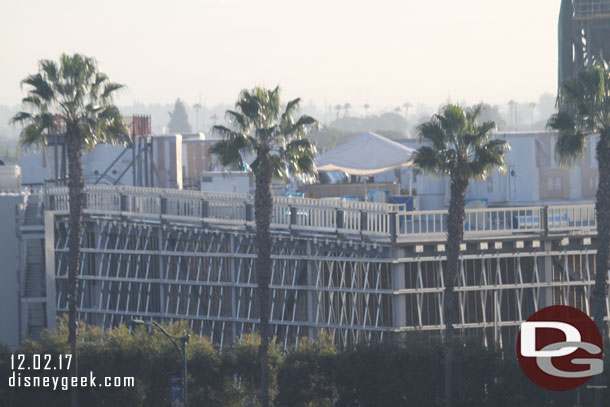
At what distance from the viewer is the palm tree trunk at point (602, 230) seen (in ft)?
99.0

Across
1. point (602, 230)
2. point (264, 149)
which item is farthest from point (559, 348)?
point (264, 149)

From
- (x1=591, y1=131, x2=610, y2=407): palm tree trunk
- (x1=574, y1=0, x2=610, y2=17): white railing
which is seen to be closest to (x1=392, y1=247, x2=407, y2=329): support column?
(x1=591, y1=131, x2=610, y2=407): palm tree trunk

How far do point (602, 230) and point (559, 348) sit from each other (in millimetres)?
4756

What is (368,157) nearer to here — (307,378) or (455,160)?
(307,378)

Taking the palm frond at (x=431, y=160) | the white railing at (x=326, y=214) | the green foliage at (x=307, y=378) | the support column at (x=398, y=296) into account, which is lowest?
the green foliage at (x=307, y=378)

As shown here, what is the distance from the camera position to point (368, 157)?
47.4 metres

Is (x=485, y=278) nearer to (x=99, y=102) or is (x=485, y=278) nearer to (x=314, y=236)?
(x=314, y=236)

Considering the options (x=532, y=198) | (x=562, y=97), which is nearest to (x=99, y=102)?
(x=562, y=97)

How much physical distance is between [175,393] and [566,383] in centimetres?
1249

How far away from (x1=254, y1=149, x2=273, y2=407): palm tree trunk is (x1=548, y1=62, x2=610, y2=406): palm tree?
338 inches

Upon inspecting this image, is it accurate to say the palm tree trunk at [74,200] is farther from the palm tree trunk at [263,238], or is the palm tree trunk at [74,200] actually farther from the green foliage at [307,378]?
the green foliage at [307,378]

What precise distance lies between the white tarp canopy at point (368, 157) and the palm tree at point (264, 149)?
1324 centimetres

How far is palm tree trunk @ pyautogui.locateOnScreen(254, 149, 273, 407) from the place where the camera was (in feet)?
107

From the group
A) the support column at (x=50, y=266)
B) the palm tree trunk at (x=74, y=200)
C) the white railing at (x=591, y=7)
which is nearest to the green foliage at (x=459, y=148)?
the palm tree trunk at (x=74, y=200)
